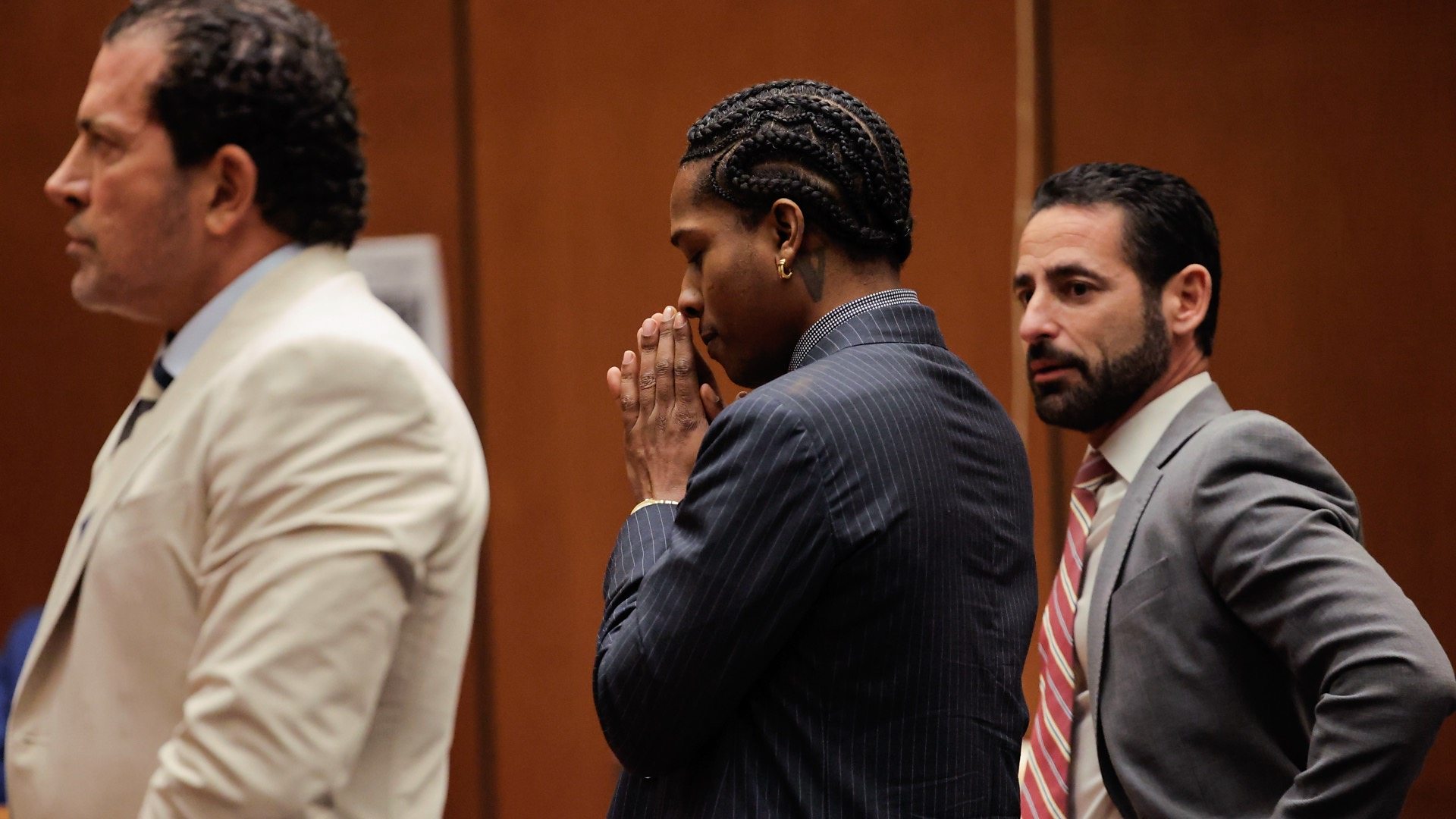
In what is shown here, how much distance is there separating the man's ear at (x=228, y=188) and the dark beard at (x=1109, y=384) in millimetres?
1212

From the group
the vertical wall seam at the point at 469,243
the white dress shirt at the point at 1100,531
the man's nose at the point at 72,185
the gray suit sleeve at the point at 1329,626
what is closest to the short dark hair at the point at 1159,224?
the white dress shirt at the point at 1100,531

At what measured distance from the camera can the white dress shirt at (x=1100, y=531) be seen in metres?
1.86

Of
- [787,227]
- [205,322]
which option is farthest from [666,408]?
[205,322]

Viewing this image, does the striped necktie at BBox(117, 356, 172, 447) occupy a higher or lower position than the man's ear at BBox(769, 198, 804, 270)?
lower

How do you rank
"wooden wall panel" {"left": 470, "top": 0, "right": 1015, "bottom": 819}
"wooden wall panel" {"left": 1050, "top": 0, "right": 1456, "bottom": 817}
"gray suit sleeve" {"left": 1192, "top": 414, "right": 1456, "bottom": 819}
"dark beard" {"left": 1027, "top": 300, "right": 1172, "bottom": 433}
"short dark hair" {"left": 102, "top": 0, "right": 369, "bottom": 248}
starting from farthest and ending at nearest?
"wooden wall panel" {"left": 470, "top": 0, "right": 1015, "bottom": 819} < "wooden wall panel" {"left": 1050, "top": 0, "right": 1456, "bottom": 817} < "dark beard" {"left": 1027, "top": 300, "right": 1172, "bottom": 433} < "gray suit sleeve" {"left": 1192, "top": 414, "right": 1456, "bottom": 819} < "short dark hair" {"left": 102, "top": 0, "right": 369, "bottom": 248}

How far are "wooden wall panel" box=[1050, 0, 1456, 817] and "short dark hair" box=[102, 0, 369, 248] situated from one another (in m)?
2.08

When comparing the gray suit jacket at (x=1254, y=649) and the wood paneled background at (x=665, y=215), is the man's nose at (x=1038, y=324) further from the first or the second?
the wood paneled background at (x=665, y=215)

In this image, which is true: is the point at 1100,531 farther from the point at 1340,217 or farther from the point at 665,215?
the point at 665,215

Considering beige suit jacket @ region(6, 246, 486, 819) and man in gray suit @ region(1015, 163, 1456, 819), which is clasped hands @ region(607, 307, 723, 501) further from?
man in gray suit @ region(1015, 163, 1456, 819)

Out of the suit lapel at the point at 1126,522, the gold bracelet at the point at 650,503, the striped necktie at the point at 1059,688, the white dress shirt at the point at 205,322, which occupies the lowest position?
the striped necktie at the point at 1059,688

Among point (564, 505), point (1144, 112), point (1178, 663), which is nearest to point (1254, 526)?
point (1178, 663)

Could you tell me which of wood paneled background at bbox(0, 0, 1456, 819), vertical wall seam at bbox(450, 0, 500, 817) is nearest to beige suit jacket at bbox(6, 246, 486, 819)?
wood paneled background at bbox(0, 0, 1456, 819)

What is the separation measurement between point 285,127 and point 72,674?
1.56 ft

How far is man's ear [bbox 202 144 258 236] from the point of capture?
4.01 ft
